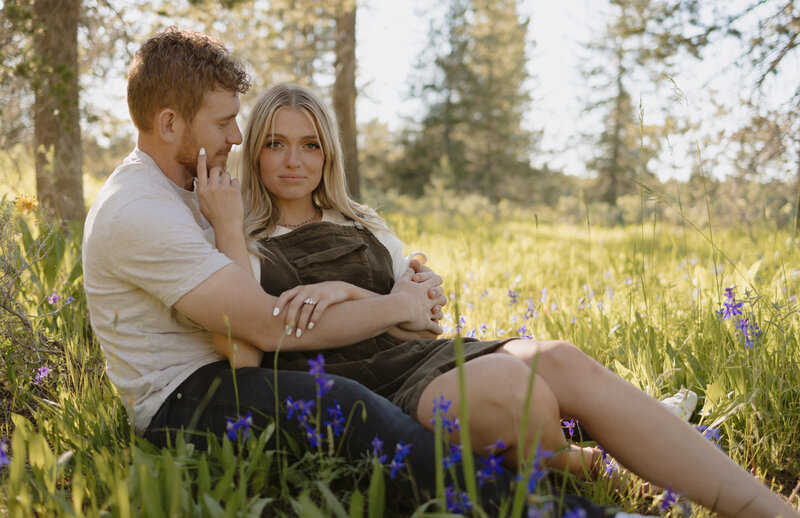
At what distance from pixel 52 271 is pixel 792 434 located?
3.85 metres

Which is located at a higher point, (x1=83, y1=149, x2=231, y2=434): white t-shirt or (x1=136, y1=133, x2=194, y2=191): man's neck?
(x1=136, y1=133, x2=194, y2=191): man's neck

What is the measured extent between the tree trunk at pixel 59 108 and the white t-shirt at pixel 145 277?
3340 millimetres

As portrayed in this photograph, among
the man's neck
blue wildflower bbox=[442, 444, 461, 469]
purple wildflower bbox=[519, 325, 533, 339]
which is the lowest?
blue wildflower bbox=[442, 444, 461, 469]

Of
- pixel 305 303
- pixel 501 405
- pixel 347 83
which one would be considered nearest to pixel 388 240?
pixel 305 303

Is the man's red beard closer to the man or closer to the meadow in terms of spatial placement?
the man

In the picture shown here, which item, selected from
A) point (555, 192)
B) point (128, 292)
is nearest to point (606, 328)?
point (128, 292)

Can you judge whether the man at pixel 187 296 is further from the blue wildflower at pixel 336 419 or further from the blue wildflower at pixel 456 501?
the blue wildflower at pixel 456 501

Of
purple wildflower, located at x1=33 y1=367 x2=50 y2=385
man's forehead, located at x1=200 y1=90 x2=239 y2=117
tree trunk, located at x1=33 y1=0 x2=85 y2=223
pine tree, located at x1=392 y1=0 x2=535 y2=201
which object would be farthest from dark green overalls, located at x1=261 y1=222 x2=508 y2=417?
pine tree, located at x1=392 y1=0 x2=535 y2=201

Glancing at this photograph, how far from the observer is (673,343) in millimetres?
2832

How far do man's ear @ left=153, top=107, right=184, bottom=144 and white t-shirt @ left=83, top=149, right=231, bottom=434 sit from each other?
4.5 inches

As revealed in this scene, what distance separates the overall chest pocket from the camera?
96.1 inches

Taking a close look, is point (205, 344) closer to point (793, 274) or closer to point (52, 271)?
point (52, 271)

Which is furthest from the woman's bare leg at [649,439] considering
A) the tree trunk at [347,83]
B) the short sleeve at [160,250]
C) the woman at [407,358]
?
the tree trunk at [347,83]

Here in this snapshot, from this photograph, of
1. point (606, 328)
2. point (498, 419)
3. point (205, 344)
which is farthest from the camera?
point (606, 328)
